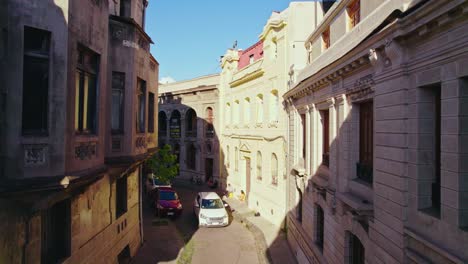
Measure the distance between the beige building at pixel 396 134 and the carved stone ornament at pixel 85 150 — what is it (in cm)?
656

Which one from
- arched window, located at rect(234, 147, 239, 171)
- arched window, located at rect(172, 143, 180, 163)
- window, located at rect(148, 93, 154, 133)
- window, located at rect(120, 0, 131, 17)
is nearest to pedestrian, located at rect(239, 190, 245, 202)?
arched window, located at rect(234, 147, 239, 171)

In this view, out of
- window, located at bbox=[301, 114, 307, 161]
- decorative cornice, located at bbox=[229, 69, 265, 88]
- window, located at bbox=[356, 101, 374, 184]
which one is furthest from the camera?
decorative cornice, located at bbox=[229, 69, 265, 88]

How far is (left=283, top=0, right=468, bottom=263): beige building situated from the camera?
5.03 m

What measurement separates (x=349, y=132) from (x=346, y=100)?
3.15ft

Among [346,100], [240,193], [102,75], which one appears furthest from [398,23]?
[240,193]

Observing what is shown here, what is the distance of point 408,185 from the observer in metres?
6.15

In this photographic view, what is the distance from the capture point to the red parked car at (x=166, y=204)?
2088 cm

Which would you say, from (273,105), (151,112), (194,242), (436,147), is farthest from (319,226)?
(273,105)

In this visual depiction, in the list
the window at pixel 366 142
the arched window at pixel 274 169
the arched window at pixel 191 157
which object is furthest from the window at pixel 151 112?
the arched window at pixel 191 157

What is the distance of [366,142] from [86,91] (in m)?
7.36

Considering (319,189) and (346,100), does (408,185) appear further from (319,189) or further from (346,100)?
(319,189)

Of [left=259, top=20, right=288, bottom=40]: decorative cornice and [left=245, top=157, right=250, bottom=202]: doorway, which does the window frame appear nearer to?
[left=259, top=20, right=288, bottom=40]: decorative cornice

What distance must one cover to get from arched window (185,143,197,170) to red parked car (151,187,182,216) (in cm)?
1316

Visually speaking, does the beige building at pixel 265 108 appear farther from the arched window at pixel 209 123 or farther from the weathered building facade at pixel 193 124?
the arched window at pixel 209 123
